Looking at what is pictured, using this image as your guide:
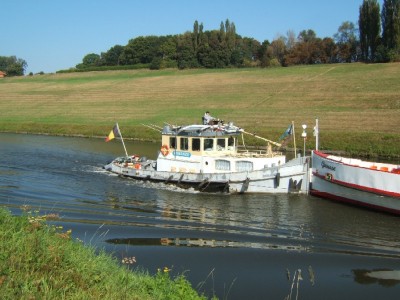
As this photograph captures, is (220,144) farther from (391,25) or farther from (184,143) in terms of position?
(391,25)

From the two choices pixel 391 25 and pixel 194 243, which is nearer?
pixel 194 243

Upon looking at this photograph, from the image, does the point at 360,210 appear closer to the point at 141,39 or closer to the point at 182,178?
the point at 182,178

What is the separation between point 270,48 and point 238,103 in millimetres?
50472

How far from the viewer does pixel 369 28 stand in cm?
8350

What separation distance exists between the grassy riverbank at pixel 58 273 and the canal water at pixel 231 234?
6.50 feet

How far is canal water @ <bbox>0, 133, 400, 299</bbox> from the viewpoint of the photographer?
11320 millimetres

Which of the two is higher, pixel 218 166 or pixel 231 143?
pixel 231 143

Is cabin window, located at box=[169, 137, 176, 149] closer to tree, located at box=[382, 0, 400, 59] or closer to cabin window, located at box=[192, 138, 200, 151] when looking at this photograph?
cabin window, located at box=[192, 138, 200, 151]

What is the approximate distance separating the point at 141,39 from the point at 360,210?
118080 mm

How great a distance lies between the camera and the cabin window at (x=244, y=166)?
79.5 ft

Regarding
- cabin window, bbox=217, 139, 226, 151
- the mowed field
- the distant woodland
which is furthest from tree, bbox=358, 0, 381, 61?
cabin window, bbox=217, 139, 226, 151

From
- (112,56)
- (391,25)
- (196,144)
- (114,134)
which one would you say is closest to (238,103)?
(114,134)

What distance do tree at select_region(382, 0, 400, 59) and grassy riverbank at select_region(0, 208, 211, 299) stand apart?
76366 mm

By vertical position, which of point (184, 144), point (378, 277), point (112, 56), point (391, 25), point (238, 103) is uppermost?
point (112, 56)
